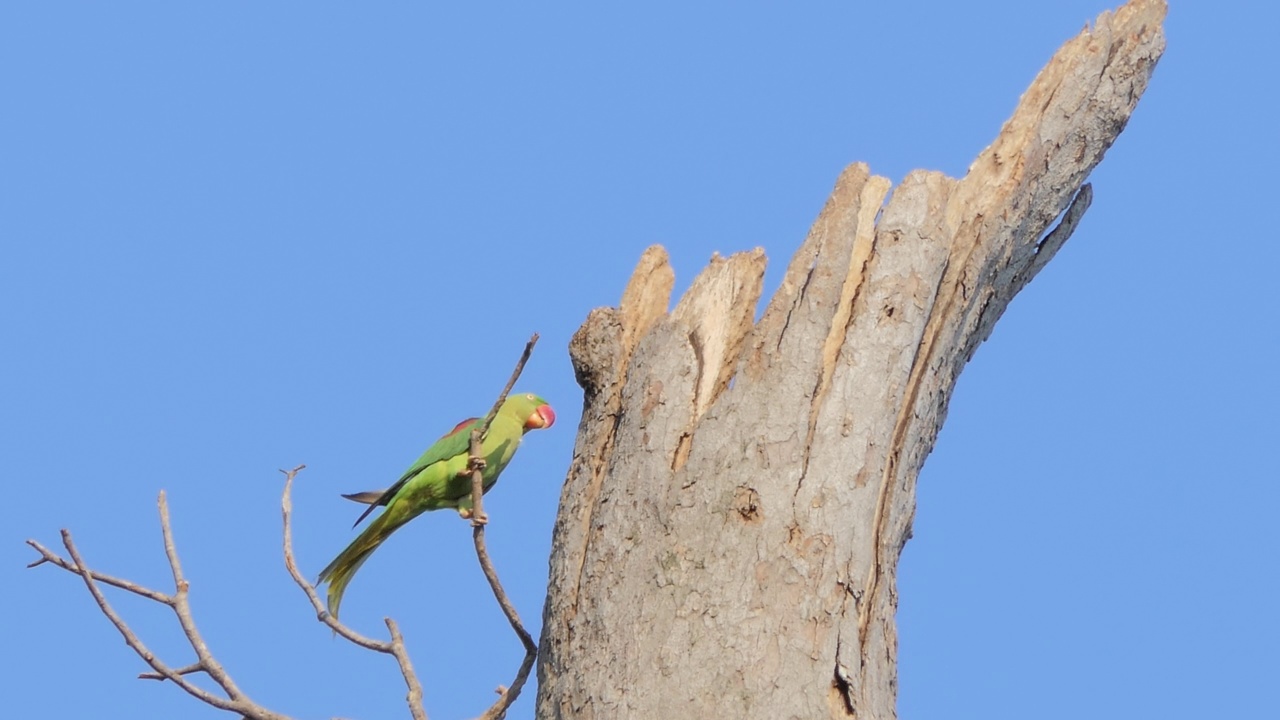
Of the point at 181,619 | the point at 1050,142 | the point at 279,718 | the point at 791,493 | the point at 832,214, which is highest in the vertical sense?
the point at 1050,142

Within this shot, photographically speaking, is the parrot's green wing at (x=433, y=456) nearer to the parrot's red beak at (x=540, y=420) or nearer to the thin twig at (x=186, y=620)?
the parrot's red beak at (x=540, y=420)

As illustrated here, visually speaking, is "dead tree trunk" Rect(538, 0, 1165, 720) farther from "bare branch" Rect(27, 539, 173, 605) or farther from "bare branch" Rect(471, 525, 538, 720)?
"bare branch" Rect(27, 539, 173, 605)

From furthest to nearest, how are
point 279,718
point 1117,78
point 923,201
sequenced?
point 1117,78 → point 923,201 → point 279,718

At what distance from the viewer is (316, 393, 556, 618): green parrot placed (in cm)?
575

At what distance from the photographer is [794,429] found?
13.4 feet

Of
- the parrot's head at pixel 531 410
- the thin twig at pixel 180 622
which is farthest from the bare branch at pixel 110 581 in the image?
the parrot's head at pixel 531 410

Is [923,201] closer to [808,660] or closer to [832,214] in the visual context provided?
[832,214]

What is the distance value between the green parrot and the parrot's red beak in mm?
230

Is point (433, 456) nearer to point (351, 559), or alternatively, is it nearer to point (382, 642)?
point (351, 559)

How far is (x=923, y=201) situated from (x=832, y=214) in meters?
0.31

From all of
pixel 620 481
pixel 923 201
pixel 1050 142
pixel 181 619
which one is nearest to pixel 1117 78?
pixel 1050 142

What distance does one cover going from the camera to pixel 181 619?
4191mm

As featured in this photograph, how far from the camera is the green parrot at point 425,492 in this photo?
575 centimetres

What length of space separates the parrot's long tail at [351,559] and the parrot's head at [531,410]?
2.76 ft
